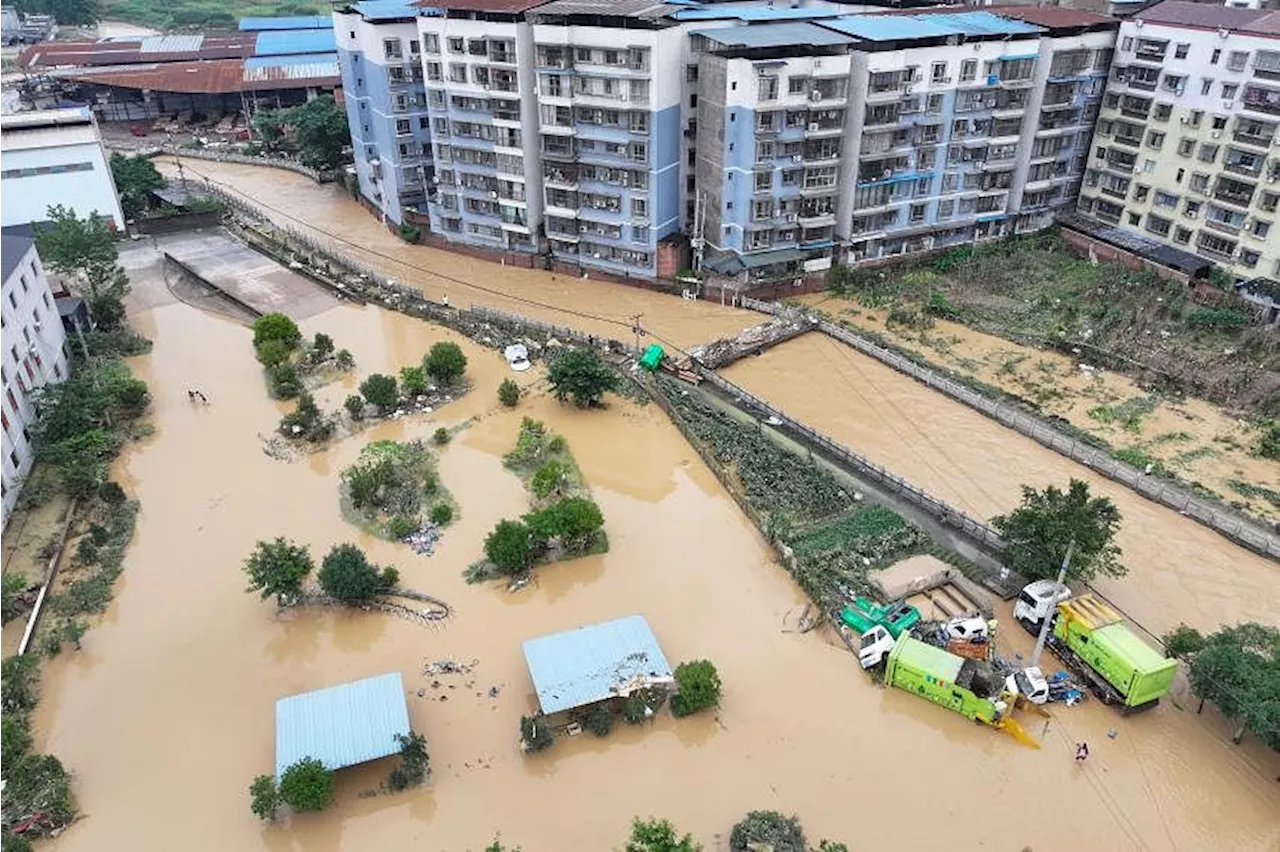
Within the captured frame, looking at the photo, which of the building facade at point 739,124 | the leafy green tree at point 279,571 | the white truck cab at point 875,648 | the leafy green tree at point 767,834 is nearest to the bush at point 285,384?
→ the leafy green tree at point 279,571

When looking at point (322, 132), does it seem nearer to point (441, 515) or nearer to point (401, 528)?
point (441, 515)

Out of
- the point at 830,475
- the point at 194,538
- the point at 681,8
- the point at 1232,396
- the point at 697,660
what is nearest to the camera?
the point at 697,660

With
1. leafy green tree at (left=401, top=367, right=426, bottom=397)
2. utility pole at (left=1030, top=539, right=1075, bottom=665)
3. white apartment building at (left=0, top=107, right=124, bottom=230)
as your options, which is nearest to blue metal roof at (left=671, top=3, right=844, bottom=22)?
leafy green tree at (left=401, top=367, right=426, bottom=397)

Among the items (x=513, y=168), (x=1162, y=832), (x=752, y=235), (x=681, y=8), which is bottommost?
(x=1162, y=832)

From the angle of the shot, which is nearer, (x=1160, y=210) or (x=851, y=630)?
(x=851, y=630)

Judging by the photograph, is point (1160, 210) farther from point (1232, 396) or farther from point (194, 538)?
point (194, 538)

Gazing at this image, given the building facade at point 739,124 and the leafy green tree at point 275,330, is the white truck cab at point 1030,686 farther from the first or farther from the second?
the leafy green tree at point 275,330

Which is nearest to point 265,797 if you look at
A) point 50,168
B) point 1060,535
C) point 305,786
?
point 305,786

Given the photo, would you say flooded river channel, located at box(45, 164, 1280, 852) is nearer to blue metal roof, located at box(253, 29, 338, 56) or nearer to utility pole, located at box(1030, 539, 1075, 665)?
utility pole, located at box(1030, 539, 1075, 665)

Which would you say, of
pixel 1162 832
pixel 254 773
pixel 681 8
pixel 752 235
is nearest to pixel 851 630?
pixel 1162 832
